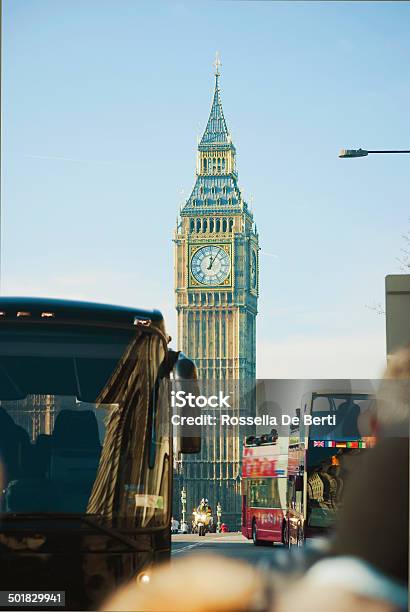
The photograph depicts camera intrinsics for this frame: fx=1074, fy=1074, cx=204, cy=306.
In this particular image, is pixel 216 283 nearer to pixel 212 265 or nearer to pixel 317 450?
pixel 212 265

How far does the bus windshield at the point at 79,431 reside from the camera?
5.98 m

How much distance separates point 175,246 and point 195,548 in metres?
2.38

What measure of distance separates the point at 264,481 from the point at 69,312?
156 centimetres

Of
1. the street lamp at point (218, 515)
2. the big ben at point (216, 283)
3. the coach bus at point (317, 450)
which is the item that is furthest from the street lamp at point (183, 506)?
the coach bus at point (317, 450)

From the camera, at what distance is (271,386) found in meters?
6.08

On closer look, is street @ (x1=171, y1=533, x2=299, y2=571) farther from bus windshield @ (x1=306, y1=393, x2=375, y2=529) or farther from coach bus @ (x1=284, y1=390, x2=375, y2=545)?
bus windshield @ (x1=306, y1=393, x2=375, y2=529)

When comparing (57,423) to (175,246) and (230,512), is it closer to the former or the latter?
(230,512)

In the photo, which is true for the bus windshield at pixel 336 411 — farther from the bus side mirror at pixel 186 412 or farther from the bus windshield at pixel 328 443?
the bus side mirror at pixel 186 412

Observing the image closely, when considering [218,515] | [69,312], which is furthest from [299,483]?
[69,312]

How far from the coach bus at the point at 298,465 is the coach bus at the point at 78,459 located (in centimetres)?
44

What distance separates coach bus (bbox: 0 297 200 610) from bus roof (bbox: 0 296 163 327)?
0.01 meters

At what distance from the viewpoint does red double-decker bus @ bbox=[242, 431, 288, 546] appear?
6094 millimetres

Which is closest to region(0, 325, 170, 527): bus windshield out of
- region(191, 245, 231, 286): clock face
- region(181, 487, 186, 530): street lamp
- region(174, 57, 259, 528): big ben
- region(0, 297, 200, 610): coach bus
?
region(0, 297, 200, 610): coach bus

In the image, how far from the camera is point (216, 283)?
9305 mm
